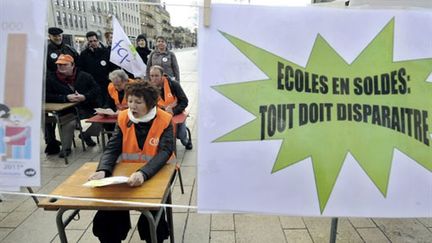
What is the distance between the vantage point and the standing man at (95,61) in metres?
5.20

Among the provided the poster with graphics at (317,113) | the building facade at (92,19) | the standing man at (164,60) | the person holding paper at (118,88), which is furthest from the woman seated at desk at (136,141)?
the building facade at (92,19)

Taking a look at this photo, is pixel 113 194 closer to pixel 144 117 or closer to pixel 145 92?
pixel 144 117

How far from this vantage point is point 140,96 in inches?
82.2

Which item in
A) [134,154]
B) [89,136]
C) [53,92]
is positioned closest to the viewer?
[134,154]

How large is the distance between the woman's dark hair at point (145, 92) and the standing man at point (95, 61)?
3.26m

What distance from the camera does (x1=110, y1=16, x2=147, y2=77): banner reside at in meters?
4.78

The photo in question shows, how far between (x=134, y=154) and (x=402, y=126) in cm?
156

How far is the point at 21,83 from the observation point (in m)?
1.35

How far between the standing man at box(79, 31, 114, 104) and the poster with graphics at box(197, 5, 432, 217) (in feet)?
14.1

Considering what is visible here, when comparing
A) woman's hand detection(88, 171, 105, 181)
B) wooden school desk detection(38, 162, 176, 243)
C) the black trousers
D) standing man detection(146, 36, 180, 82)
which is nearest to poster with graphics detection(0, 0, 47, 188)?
wooden school desk detection(38, 162, 176, 243)

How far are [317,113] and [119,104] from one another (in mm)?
3300

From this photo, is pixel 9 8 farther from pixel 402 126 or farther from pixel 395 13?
pixel 402 126

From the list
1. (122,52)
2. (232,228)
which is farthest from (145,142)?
(122,52)

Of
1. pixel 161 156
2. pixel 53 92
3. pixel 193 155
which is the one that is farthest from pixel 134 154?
pixel 53 92
